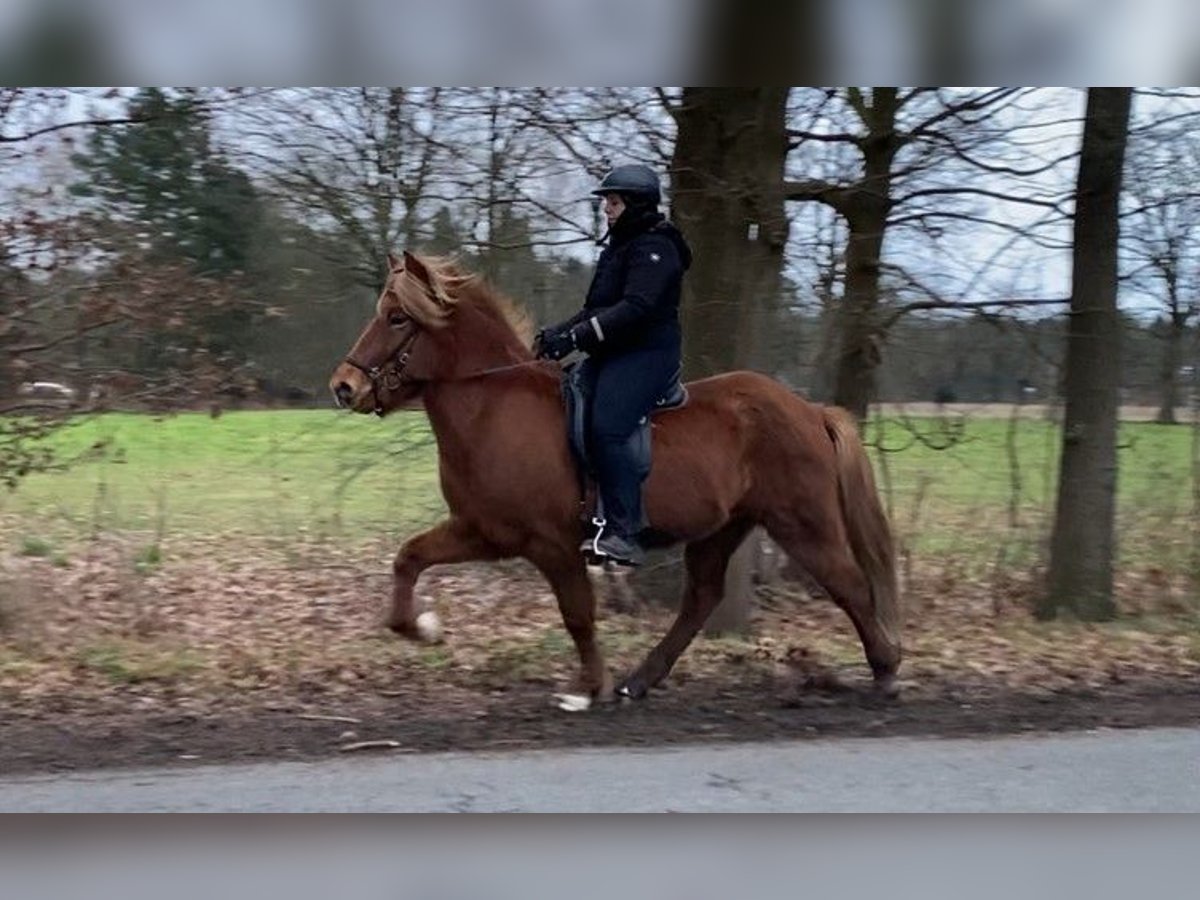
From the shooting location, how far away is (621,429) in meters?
7.41

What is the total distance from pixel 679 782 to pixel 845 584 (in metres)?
2.19

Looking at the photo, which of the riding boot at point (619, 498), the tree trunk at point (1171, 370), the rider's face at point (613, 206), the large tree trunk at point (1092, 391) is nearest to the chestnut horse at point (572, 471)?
the riding boot at point (619, 498)

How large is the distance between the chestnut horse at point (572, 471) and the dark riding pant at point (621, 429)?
17 cm

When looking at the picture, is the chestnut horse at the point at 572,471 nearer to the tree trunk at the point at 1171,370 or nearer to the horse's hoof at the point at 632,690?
the horse's hoof at the point at 632,690

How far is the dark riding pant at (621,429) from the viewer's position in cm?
Result: 740

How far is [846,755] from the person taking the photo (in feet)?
22.6

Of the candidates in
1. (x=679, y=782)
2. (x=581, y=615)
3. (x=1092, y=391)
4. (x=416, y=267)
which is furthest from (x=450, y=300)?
(x=1092, y=391)

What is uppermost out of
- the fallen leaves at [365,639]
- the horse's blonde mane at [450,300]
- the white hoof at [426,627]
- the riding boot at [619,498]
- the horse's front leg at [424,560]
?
the horse's blonde mane at [450,300]

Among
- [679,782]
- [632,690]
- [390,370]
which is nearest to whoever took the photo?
[679,782]

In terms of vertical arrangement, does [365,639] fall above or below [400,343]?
below

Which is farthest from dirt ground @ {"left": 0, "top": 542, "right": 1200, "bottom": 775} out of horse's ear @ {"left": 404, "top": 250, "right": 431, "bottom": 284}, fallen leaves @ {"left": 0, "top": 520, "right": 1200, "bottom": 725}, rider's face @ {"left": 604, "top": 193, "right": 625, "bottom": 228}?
rider's face @ {"left": 604, "top": 193, "right": 625, "bottom": 228}

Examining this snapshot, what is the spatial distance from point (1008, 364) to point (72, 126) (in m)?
7.51

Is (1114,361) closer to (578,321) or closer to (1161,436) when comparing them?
(1161,436)

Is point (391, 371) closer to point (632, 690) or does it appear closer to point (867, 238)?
point (632, 690)
